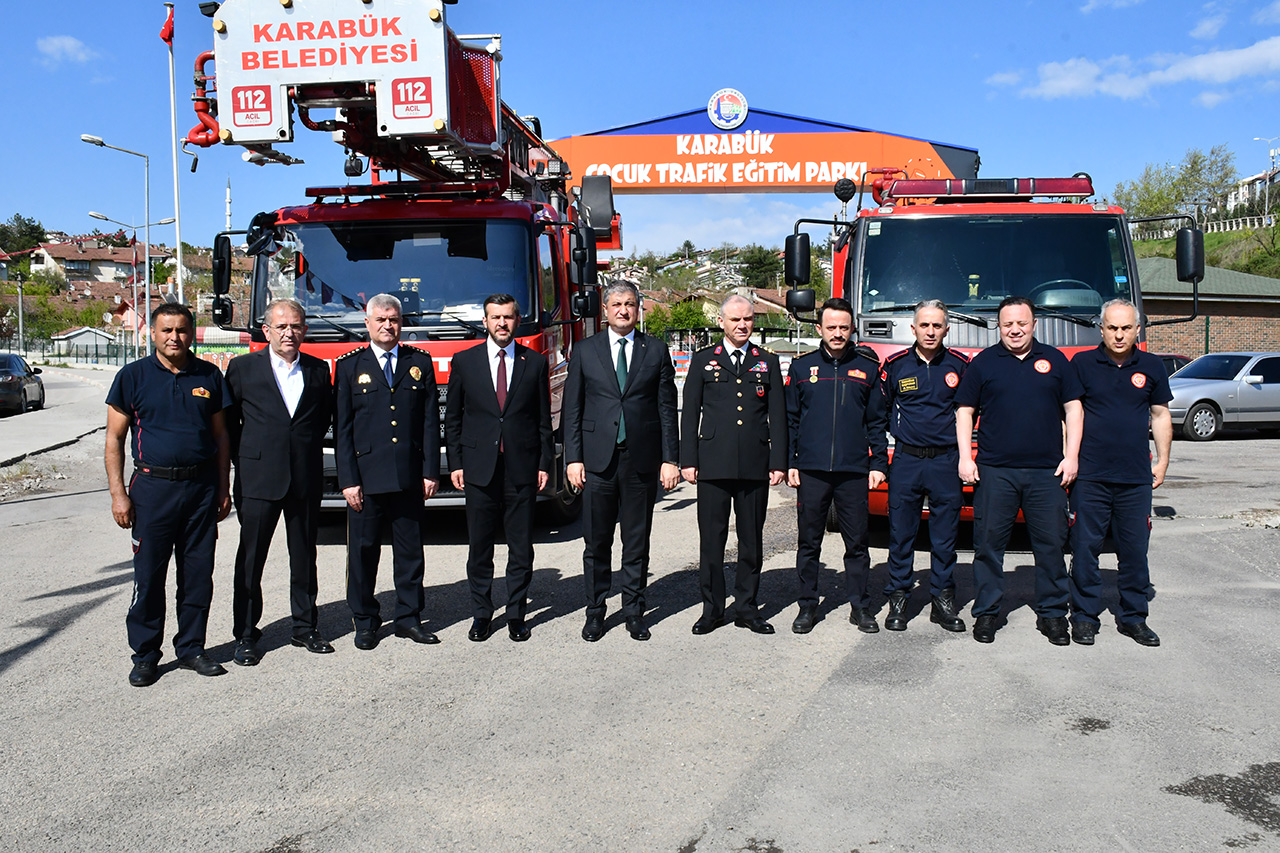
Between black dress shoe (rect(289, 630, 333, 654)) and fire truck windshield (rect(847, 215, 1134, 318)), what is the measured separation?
4.70 metres

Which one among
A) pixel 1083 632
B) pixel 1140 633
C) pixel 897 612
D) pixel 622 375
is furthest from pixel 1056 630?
pixel 622 375

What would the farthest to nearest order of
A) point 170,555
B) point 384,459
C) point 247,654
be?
point 384,459 < point 247,654 < point 170,555

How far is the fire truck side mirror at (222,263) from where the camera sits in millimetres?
8711

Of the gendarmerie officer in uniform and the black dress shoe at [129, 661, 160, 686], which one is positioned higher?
the gendarmerie officer in uniform

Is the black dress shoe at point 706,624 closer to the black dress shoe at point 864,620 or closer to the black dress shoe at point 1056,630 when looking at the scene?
the black dress shoe at point 864,620

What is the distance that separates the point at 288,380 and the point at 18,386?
73.6ft

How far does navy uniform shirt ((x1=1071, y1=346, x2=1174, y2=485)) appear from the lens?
559 centimetres

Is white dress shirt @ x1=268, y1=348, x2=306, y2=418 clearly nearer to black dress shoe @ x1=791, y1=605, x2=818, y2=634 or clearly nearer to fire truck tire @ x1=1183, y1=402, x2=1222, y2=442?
black dress shoe @ x1=791, y1=605, x2=818, y2=634

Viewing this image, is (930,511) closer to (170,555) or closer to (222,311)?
(170,555)

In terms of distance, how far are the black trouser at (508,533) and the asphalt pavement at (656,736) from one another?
11.2 inches

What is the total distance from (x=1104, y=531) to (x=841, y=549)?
2.77 meters

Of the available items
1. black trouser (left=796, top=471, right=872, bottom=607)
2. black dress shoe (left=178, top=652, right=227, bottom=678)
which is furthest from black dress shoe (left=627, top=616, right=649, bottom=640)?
black dress shoe (left=178, top=652, right=227, bottom=678)

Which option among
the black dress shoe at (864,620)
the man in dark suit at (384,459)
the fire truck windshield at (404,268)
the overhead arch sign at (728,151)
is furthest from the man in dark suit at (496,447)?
the overhead arch sign at (728,151)

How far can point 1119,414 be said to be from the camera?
221 inches
